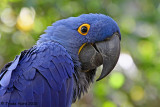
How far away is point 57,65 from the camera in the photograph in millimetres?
1752

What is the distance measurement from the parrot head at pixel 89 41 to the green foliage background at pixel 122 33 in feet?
3.53

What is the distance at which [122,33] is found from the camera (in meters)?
3.43

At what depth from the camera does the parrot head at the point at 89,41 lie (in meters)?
1.84

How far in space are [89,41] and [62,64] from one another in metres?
0.28

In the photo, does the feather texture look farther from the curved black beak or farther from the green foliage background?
the green foliage background

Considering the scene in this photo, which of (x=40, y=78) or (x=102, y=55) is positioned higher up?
(x=102, y=55)

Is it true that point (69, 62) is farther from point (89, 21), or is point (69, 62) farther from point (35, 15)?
point (35, 15)

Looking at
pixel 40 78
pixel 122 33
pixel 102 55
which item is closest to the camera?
pixel 40 78

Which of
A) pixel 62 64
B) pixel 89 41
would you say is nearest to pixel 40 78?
pixel 62 64

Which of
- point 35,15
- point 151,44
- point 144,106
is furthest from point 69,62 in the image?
point 144,106

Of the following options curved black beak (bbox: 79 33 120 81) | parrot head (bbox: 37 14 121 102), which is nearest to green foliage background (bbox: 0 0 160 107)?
parrot head (bbox: 37 14 121 102)

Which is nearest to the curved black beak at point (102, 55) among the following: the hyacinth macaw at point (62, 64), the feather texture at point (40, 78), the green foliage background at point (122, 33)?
the hyacinth macaw at point (62, 64)

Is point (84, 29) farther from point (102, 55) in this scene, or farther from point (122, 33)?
point (122, 33)

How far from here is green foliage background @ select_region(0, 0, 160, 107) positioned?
320 centimetres
